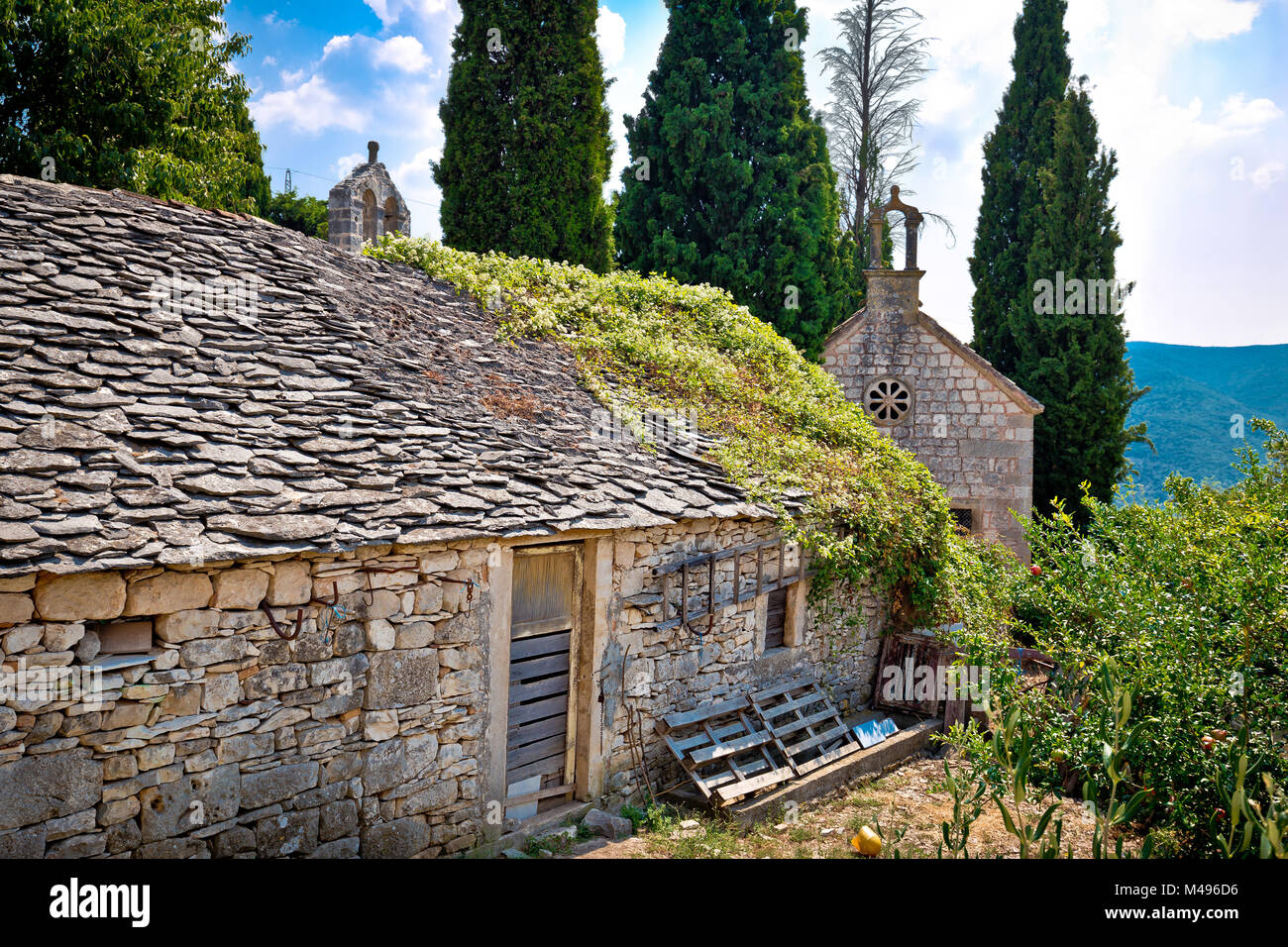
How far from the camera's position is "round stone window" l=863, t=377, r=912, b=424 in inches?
624

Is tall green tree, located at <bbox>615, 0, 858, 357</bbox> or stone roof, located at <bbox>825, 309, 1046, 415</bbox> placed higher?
tall green tree, located at <bbox>615, 0, 858, 357</bbox>

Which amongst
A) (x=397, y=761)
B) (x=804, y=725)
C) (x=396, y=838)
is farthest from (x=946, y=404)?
(x=396, y=838)

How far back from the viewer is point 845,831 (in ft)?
22.5

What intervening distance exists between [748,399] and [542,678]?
501 cm

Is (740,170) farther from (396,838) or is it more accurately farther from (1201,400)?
(1201,400)

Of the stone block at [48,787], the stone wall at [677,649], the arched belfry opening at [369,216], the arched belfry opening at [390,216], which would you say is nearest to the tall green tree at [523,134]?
the arched belfry opening at [390,216]

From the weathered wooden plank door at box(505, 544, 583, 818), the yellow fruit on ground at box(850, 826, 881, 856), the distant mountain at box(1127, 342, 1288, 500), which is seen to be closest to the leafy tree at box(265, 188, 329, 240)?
the weathered wooden plank door at box(505, 544, 583, 818)

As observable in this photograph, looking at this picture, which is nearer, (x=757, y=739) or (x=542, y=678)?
(x=542, y=678)

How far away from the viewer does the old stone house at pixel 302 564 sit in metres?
4.52

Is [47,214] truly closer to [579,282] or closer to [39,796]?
[39,796]

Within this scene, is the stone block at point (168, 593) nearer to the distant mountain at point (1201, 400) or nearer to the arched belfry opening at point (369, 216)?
the arched belfry opening at point (369, 216)

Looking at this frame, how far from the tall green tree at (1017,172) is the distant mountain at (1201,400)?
→ 552 inches

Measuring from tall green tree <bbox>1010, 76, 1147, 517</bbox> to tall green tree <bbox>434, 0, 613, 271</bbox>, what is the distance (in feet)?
30.6

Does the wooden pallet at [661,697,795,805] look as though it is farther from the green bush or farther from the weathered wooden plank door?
the green bush
